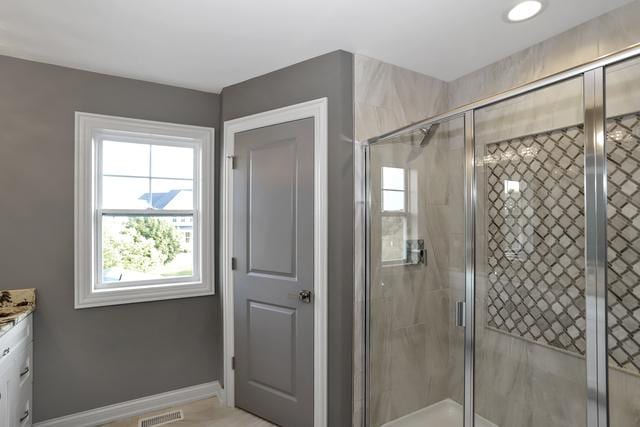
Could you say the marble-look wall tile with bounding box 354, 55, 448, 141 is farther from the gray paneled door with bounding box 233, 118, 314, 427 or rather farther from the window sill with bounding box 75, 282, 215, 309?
the window sill with bounding box 75, 282, 215, 309

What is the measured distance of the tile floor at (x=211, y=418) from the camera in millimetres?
2395

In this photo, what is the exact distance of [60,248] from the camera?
7.61 feet

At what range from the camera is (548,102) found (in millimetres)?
1319

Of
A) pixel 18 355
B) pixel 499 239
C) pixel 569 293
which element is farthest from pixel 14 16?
pixel 569 293

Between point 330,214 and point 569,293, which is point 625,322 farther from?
point 330,214

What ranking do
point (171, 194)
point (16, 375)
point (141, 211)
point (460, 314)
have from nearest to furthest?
point (460, 314) → point (16, 375) → point (141, 211) → point (171, 194)

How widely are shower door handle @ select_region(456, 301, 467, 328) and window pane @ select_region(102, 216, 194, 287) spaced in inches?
80.9

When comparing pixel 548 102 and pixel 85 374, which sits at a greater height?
pixel 548 102

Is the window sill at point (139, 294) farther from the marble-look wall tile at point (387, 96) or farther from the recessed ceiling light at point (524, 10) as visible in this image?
the recessed ceiling light at point (524, 10)

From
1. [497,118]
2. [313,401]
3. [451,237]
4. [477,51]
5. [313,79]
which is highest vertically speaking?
Result: [477,51]

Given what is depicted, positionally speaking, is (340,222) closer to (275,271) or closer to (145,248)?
(275,271)

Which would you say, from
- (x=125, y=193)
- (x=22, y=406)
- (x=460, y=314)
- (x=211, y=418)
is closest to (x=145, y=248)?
(x=125, y=193)

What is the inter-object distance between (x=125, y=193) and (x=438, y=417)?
256cm

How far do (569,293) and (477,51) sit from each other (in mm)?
1561
